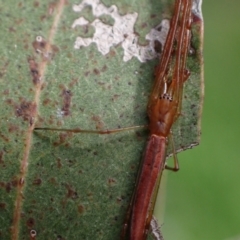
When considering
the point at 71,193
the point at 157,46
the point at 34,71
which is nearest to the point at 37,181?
the point at 71,193

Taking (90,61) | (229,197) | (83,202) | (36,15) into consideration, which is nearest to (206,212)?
(229,197)

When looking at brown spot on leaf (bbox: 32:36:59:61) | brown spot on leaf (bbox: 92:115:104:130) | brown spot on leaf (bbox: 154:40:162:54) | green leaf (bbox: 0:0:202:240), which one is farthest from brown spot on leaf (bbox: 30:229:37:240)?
brown spot on leaf (bbox: 154:40:162:54)

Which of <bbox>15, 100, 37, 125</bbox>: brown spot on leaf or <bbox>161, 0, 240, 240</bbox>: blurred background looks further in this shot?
<bbox>161, 0, 240, 240</bbox>: blurred background

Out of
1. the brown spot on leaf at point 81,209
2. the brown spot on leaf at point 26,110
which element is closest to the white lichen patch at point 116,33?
the brown spot on leaf at point 26,110

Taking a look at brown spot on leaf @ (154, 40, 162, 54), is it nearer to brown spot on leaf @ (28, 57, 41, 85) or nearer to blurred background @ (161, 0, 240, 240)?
blurred background @ (161, 0, 240, 240)

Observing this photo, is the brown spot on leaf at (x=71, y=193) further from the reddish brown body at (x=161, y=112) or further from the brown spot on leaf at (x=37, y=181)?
the reddish brown body at (x=161, y=112)

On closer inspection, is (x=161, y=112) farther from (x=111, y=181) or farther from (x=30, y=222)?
(x=30, y=222)
